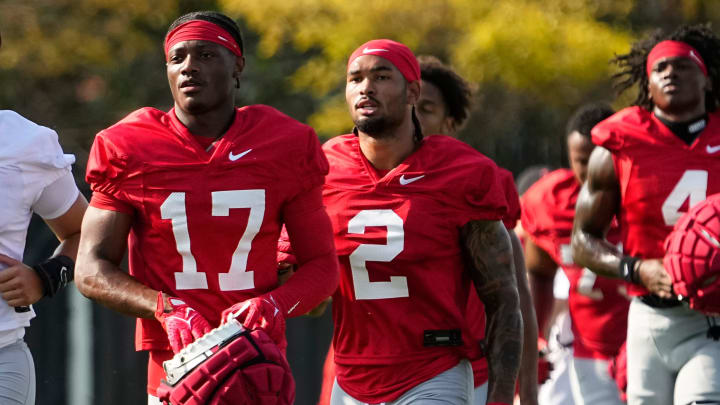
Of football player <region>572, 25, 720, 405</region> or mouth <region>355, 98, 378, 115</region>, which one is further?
football player <region>572, 25, 720, 405</region>

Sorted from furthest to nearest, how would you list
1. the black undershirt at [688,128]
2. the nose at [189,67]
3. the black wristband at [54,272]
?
the black undershirt at [688,128] → the black wristband at [54,272] → the nose at [189,67]

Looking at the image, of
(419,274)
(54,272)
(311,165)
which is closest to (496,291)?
(419,274)

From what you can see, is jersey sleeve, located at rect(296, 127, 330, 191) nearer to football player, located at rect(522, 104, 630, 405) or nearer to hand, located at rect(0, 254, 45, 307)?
hand, located at rect(0, 254, 45, 307)

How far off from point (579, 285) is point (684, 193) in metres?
2.10

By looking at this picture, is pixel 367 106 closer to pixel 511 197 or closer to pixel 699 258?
pixel 511 197

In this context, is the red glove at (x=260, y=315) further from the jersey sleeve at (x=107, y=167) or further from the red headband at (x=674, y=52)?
the red headband at (x=674, y=52)

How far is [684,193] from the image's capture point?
5.90 metres

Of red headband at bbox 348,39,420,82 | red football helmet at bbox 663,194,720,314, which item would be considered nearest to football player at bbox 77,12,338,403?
red headband at bbox 348,39,420,82

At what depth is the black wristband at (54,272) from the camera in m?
4.86

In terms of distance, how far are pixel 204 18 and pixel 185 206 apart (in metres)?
0.69

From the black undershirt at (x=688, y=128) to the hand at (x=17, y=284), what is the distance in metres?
2.89

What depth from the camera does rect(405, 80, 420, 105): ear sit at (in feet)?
17.9

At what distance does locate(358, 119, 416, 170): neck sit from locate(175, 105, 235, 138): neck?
93 cm

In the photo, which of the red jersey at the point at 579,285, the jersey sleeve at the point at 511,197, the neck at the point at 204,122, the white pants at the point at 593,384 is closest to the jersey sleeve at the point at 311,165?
the neck at the point at 204,122
